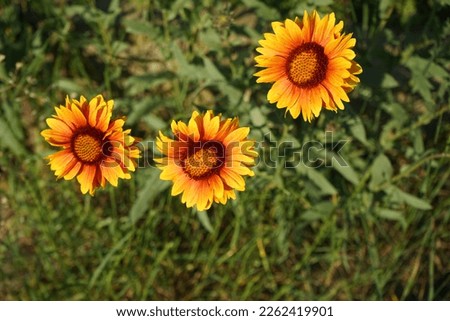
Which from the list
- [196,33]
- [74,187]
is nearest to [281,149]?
[196,33]

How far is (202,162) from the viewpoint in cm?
158

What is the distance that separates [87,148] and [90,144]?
0.05 ft

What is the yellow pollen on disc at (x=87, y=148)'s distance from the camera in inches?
62.5

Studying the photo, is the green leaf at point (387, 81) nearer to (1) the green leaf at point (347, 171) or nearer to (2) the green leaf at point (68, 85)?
(1) the green leaf at point (347, 171)

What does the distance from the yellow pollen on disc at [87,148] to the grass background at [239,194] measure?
458 millimetres

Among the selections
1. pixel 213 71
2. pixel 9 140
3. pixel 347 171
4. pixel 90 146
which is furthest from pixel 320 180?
pixel 9 140

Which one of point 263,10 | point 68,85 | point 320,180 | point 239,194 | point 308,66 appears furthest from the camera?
point 68,85

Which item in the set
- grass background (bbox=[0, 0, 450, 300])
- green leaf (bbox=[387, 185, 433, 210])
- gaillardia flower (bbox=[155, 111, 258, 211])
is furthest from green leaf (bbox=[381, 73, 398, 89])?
gaillardia flower (bbox=[155, 111, 258, 211])

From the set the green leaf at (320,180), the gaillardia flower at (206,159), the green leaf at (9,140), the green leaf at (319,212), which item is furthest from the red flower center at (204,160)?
the green leaf at (9,140)

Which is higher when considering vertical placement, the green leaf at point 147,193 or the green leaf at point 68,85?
the green leaf at point 68,85

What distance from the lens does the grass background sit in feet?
6.68

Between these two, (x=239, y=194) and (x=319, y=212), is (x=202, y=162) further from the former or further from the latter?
(x=319, y=212)

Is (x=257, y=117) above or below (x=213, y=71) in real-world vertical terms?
below

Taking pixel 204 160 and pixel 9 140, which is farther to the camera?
pixel 9 140
